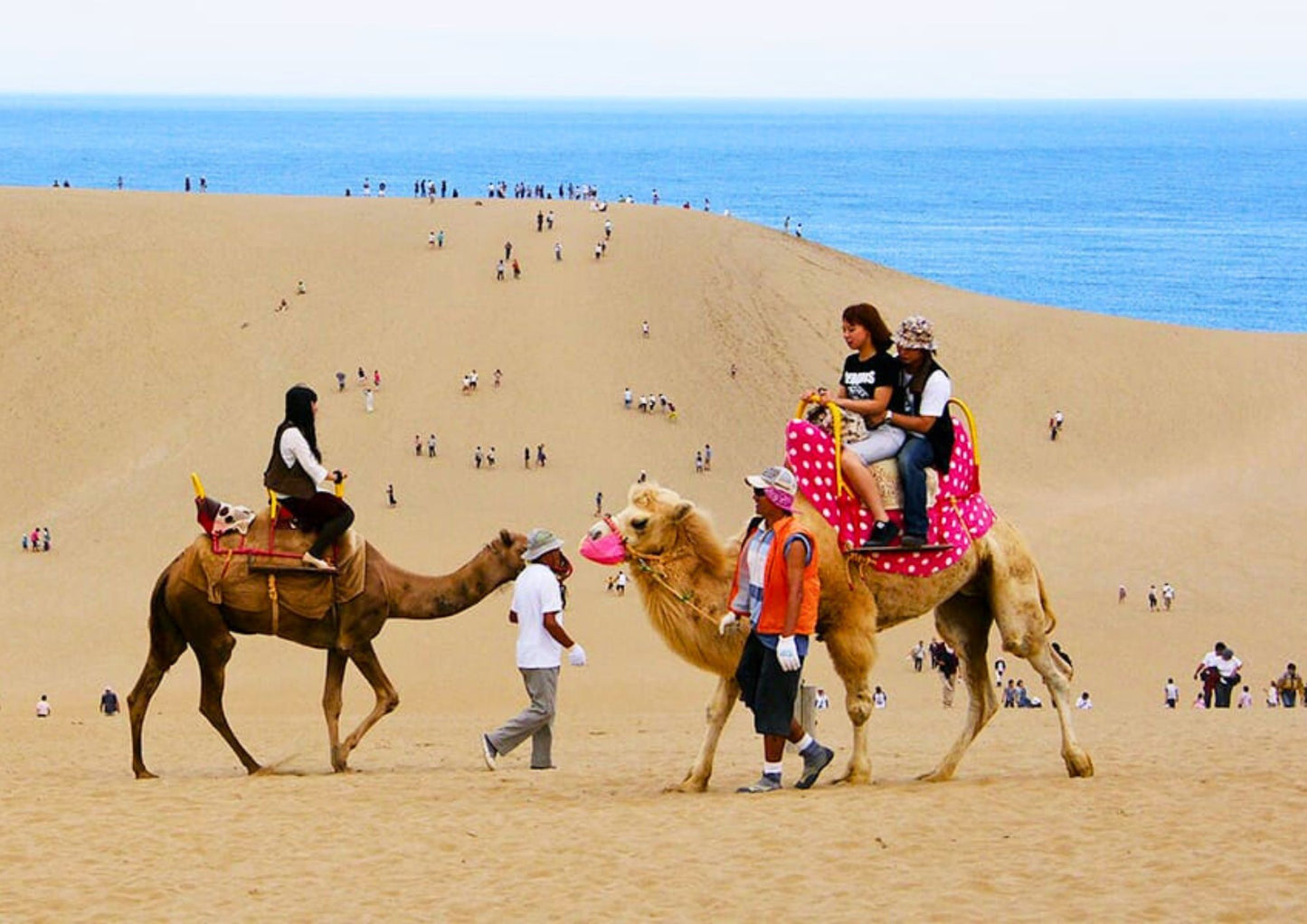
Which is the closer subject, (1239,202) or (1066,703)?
(1066,703)

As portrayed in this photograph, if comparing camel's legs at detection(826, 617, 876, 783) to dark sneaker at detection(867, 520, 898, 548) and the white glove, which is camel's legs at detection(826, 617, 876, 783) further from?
the white glove

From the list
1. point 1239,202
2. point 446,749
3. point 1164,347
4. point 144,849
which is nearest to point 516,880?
point 144,849

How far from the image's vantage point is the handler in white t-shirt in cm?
1398

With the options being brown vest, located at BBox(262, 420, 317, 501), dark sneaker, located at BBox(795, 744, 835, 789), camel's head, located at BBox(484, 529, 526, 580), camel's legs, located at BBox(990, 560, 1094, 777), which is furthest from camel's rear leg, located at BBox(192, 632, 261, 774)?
camel's legs, located at BBox(990, 560, 1094, 777)

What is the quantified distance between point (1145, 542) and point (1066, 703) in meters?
30.7

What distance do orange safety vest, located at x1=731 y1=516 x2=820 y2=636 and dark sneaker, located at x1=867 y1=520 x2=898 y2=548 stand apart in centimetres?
61

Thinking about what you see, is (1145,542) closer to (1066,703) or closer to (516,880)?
(1066,703)

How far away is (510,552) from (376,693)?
1.48 meters

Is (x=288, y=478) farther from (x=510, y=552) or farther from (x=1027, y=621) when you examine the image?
(x=1027, y=621)

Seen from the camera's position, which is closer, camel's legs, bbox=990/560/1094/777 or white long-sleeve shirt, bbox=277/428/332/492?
camel's legs, bbox=990/560/1094/777

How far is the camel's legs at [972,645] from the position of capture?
526 inches

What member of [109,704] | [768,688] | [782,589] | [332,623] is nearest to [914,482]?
[782,589]

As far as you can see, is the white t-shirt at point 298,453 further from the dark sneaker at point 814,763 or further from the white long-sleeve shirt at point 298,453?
the dark sneaker at point 814,763

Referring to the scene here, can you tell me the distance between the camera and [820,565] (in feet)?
39.8
